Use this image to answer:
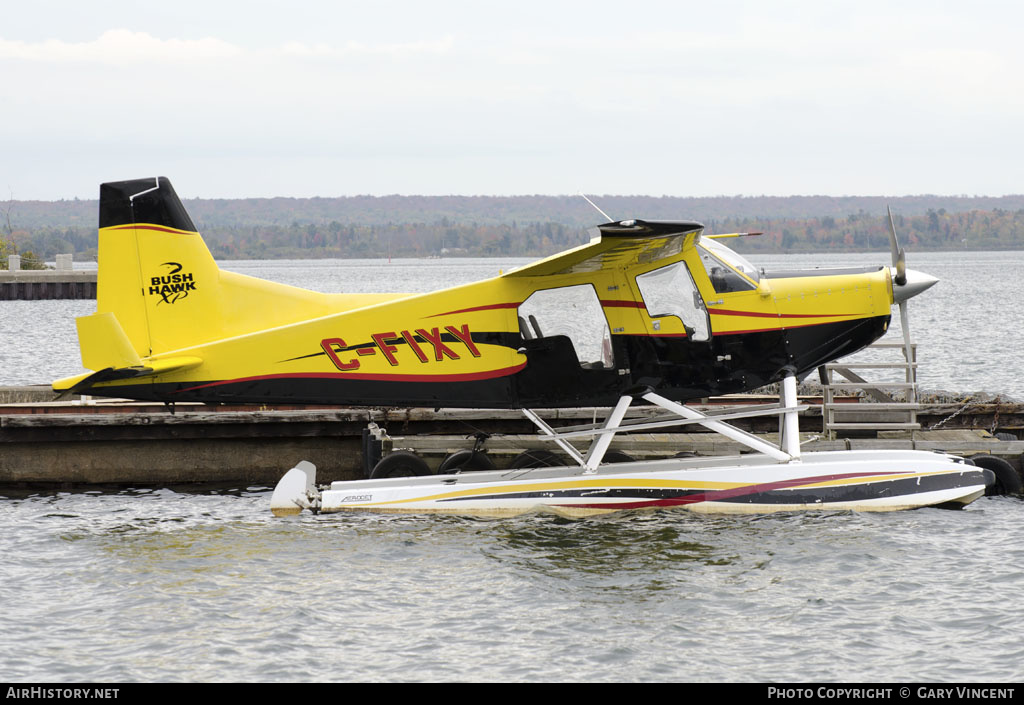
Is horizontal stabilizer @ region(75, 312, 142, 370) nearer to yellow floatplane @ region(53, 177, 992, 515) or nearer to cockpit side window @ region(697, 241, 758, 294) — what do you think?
yellow floatplane @ region(53, 177, 992, 515)

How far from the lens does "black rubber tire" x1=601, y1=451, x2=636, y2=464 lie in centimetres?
1326

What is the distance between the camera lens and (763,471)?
11.9 meters

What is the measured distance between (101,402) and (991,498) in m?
12.3

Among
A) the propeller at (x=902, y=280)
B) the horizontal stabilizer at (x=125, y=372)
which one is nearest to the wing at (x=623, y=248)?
the propeller at (x=902, y=280)

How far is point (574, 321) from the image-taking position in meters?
11.9

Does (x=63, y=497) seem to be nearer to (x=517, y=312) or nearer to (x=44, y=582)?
(x=44, y=582)

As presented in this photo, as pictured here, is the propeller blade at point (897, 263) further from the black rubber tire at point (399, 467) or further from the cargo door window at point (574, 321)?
the black rubber tire at point (399, 467)

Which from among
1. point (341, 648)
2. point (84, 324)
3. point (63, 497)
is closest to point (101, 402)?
point (63, 497)

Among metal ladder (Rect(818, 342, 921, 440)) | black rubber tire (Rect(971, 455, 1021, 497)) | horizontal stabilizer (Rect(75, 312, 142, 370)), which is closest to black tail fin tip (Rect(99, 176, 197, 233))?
horizontal stabilizer (Rect(75, 312, 142, 370))

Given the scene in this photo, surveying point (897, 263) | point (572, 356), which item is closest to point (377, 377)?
point (572, 356)

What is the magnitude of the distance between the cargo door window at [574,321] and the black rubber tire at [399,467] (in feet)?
7.48

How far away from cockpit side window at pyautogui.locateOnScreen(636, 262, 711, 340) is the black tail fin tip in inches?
210

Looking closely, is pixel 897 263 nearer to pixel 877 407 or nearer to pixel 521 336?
pixel 877 407

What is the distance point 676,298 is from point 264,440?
568cm
